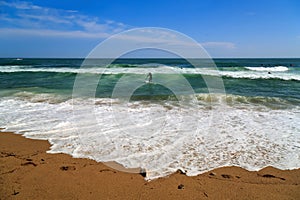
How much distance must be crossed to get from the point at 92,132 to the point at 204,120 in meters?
3.15

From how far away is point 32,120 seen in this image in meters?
6.11

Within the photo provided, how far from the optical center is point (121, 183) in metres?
3.04

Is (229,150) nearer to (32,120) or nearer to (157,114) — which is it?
(157,114)

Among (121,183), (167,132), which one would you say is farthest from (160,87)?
(121,183)

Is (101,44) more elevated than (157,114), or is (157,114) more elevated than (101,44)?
(101,44)

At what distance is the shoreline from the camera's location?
2.77 meters

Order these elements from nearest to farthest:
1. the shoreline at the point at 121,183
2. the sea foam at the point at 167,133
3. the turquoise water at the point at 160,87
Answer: the shoreline at the point at 121,183 < the sea foam at the point at 167,133 < the turquoise water at the point at 160,87

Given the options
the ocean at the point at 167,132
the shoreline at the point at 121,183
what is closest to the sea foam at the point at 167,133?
the ocean at the point at 167,132

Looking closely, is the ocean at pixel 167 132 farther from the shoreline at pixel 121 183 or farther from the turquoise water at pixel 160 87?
the turquoise water at pixel 160 87

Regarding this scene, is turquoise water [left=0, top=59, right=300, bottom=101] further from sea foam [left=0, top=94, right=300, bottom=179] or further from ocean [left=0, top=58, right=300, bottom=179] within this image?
sea foam [left=0, top=94, right=300, bottom=179]

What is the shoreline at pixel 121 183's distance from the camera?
2.77m

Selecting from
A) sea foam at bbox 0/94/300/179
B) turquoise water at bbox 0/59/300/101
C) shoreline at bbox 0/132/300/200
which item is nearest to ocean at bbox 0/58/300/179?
sea foam at bbox 0/94/300/179

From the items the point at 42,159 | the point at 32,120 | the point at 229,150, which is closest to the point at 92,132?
the point at 42,159

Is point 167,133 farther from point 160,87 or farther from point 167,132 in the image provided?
point 160,87
